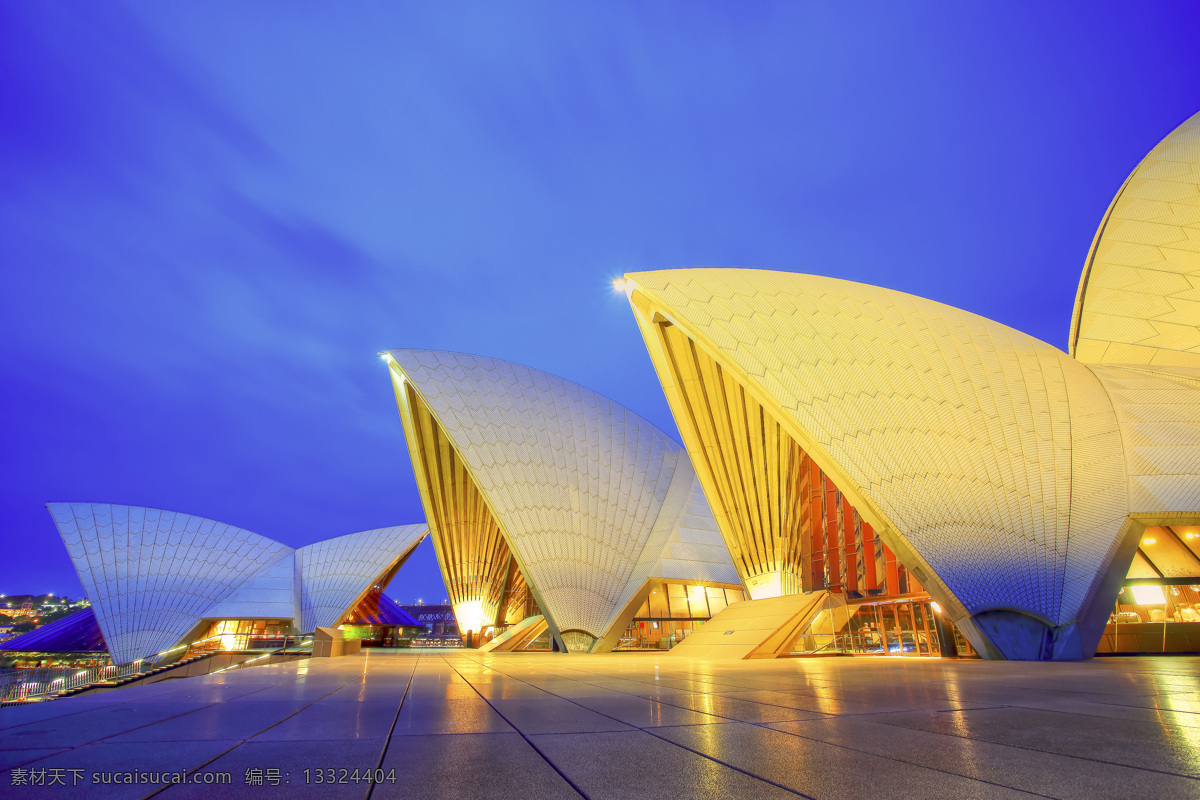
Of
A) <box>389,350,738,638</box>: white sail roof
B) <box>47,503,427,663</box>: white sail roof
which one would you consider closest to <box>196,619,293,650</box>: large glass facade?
<box>47,503,427,663</box>: white sail roof

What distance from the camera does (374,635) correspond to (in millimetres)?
53500

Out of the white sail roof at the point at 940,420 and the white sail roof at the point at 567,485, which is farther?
the white sail roof at the point at 567,485

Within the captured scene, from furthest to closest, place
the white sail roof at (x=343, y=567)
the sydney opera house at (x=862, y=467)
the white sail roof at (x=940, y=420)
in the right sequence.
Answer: the white sail roof at (x=343, y=567) → the sydney opera house at (x=862, y=467) → the white sail roof at (x=940, y=420)

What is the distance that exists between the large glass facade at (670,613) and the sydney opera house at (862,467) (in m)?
0.09

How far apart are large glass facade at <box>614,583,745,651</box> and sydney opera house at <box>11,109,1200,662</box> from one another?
92mm

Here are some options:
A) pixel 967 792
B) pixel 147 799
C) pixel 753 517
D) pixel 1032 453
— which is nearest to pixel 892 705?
pixel 967 792

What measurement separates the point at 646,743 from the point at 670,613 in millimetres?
24181

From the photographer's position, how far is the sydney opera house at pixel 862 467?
12.4 m

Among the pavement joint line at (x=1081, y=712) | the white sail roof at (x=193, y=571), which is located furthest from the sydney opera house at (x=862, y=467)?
the pavement joint line at (x=1081, y=712)

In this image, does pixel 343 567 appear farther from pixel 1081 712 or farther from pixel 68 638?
pixel 1081 712

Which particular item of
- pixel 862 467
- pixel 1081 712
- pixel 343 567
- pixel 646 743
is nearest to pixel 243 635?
pixel 343 567

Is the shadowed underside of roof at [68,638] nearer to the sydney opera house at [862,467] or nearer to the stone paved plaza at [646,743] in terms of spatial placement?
the sydney opera house at [862,467]

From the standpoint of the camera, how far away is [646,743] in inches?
123

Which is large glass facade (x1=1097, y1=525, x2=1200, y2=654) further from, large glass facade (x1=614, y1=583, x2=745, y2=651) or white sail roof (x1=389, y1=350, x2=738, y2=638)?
white sail roof (x1=389, y1=350, x2=738, y2=638)
